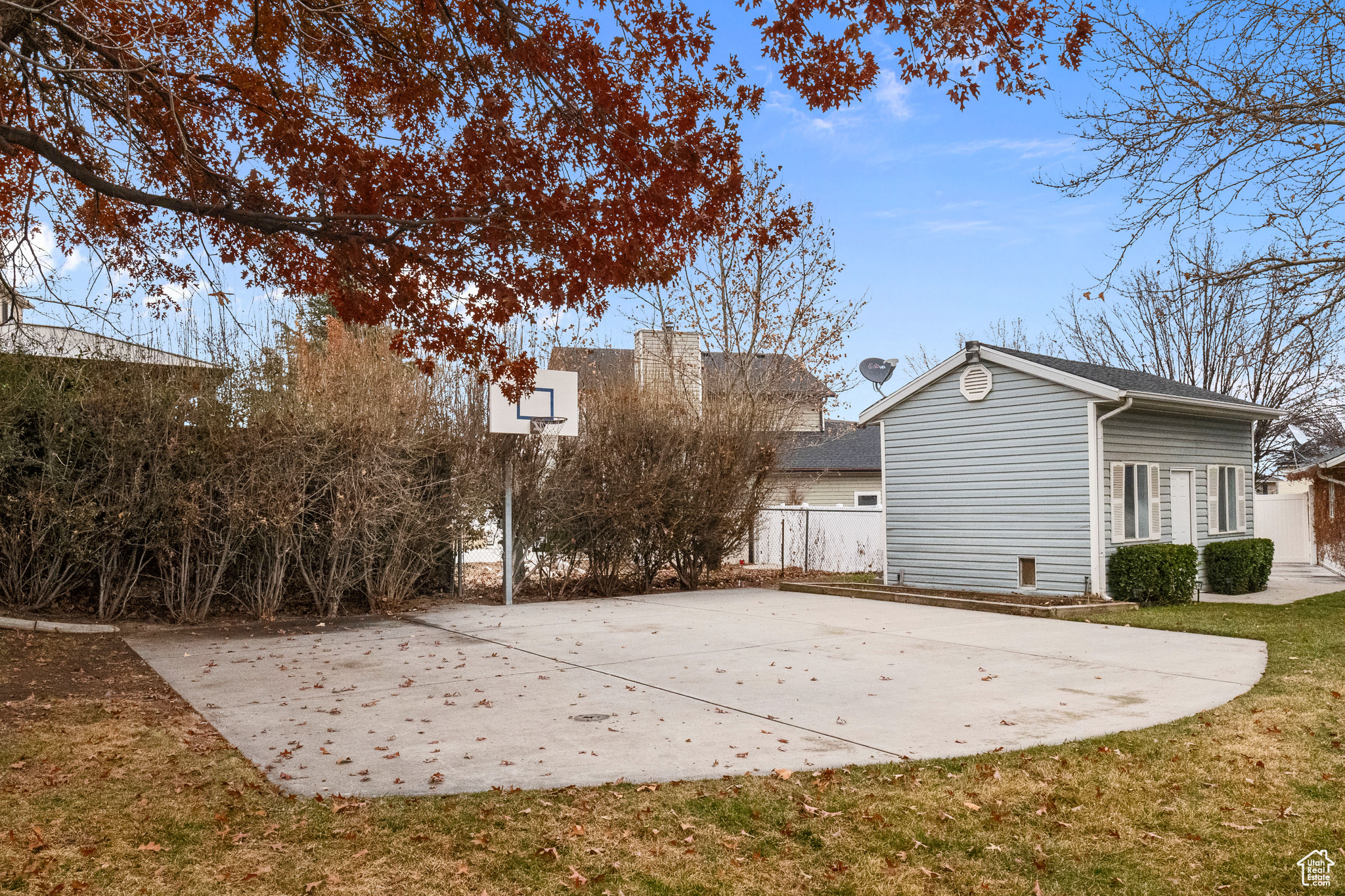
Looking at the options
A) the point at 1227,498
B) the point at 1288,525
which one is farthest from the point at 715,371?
the point at 1288,525

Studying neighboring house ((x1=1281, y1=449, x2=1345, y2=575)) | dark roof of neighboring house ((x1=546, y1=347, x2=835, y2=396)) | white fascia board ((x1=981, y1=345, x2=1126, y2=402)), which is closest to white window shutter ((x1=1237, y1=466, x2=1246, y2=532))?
neighboring house ((x1=1281, y1=449, x2=1345, y2=575))

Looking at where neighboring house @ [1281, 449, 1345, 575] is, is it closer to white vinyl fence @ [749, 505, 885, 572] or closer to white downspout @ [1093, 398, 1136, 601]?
white vinyl fence @ [749, 505, 885, 572]

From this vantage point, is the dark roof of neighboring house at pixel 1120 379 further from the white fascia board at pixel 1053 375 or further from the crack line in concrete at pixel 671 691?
the crack line in concrete at pixel 671 691

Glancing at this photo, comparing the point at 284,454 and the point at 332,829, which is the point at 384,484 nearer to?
the point at 284,454

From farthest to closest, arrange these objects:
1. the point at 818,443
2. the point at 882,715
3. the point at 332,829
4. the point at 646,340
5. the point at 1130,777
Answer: the point at 818,443
the point at 646,340
the point at 882,715
the point at 1130,777
the point at 332,829

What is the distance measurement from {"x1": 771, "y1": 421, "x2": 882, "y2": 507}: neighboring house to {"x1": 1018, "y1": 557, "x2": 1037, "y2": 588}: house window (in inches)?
540

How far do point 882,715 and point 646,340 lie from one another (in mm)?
18110

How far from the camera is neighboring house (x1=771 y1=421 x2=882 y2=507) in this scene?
94.9 ft

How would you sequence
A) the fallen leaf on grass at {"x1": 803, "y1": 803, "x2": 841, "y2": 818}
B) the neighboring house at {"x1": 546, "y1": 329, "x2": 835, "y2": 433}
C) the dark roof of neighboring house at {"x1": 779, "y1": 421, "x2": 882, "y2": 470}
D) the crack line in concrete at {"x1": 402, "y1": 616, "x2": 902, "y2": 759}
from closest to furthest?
the fallen leaf on grass at {"x1": 803, "y1": 803, "x2": 841, "y2": 818} < the crack line in concrete at {"x1": 402, "y1": 616, "x2": 902, "y2": 759} < the neighboring house at {"x1": 546, "y1": 329, "x2": 835, "y2": 433} < the dark roof of neighboring house at {"x1": 779, "y1": 421, "x2": 882, "y2": 470}

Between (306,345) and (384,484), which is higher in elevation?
(306,345)

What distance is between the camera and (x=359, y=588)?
1247cm

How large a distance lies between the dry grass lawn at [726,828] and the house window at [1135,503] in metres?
8.66

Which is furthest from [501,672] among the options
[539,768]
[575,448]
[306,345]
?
[306,345]

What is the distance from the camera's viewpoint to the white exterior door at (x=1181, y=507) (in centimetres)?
1513
